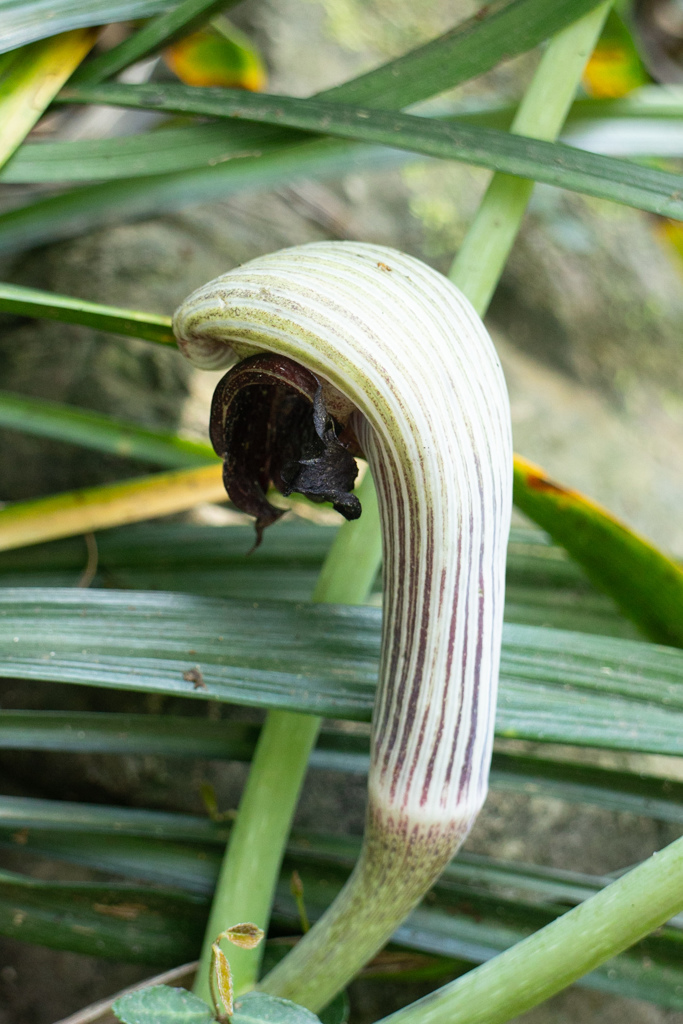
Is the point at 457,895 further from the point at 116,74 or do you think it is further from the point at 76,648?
the point at 116,74

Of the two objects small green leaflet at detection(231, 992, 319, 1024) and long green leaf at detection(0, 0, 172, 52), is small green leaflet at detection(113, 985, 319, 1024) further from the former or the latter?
long green leaf at detection(0, 0, 172, 52)

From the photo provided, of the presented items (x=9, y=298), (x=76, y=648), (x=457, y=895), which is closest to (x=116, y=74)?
(x=9, y=298)

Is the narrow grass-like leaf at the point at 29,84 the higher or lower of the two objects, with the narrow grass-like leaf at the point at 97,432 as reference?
higher

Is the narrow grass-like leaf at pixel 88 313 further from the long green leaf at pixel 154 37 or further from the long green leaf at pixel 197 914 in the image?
the long green leaf at pixel 197 914

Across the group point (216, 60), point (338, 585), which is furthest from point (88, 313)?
point (216, 60)

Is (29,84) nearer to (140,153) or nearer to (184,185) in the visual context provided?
(140,153)

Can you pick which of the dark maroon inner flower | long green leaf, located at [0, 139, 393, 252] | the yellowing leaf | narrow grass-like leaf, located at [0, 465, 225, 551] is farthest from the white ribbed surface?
the yellowing leaf

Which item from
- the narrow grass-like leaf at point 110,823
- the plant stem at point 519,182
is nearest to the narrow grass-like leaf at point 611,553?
the plant stem at point 519,182
